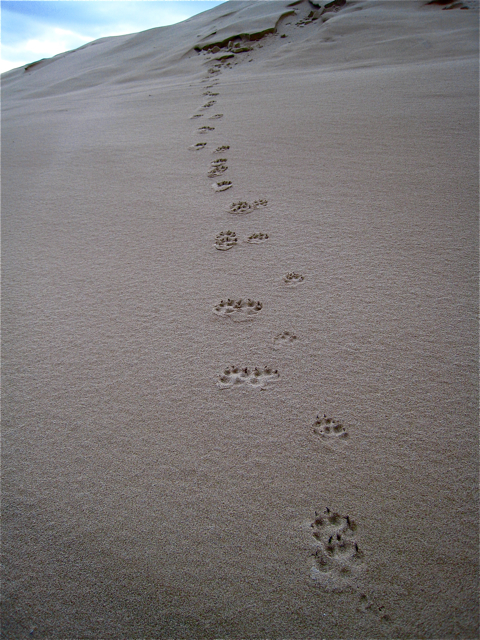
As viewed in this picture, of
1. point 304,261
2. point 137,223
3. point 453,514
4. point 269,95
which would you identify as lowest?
point 453,514

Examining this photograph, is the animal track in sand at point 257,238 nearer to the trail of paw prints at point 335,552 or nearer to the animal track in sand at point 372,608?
the trail of paw prints at point 335,552

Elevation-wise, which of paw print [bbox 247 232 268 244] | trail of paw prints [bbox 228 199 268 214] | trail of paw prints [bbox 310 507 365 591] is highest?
trail of paw prints [bbox 228 199 268 214]

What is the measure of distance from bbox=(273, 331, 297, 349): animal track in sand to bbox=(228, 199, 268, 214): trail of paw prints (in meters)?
0.92

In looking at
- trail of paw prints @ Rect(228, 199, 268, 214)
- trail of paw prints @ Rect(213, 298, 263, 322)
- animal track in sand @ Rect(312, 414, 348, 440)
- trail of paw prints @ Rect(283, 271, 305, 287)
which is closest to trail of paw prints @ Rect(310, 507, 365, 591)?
animal track in sand @ Rect(312, 414, 348, 440)

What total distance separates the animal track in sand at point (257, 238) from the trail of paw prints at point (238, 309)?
1.38 feet

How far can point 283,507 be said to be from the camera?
89 centimetres

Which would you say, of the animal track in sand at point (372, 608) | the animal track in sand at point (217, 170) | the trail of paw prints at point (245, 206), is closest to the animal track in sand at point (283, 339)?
the animal track in sand at point (372, 608)

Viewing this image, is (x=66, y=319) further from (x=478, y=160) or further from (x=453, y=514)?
(x=478, y=160)

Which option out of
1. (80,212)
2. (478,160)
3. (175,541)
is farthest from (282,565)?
(478,160)

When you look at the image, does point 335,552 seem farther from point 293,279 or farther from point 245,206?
point 245,206

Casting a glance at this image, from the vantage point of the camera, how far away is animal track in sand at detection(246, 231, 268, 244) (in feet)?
5.83

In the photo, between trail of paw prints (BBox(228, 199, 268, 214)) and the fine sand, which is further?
trail of paw prints (BBox(228, 199, 268, 214))

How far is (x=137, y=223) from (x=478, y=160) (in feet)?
5.82

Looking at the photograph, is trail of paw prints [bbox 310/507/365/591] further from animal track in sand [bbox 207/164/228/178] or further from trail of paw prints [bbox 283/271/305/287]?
animal track in sand [bbox 207/164/228/178]
